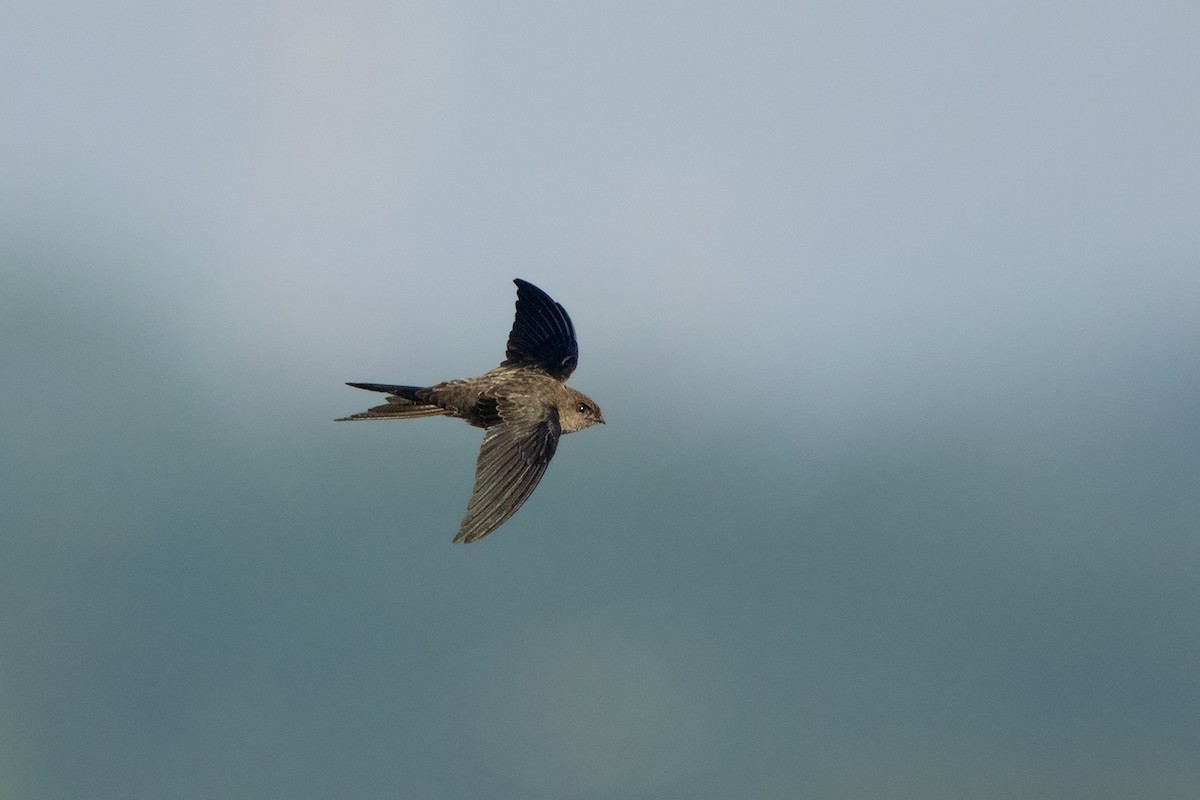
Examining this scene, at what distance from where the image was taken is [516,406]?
1459 cm

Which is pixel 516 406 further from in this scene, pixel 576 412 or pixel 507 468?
pixel 507 468

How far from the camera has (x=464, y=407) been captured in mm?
14812

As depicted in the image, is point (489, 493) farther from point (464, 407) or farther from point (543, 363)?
point (543, 363)

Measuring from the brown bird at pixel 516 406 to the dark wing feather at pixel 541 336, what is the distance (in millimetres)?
12

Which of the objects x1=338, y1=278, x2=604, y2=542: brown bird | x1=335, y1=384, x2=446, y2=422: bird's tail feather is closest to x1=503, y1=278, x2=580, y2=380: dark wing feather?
x1=338, y1=278, x2=604, y2=542: brown bird

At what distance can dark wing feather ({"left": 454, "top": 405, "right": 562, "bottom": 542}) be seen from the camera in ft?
39.4

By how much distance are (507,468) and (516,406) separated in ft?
5.66

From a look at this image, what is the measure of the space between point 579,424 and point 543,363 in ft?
4.07

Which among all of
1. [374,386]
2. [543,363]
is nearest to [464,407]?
[374,386]

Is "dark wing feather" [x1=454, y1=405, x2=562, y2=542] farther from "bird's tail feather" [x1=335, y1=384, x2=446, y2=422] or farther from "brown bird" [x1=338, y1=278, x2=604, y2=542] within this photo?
"bird's tail feather" [x1=335, y1=384, x2=446, y2=422]

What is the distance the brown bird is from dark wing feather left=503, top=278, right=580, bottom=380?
0.01 metres

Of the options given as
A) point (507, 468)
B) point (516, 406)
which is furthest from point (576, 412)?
point (507, 468)

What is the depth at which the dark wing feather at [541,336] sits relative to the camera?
16.7 meters

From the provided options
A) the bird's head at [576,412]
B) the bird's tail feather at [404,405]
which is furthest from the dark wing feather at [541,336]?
the bird's tail feather at [404,405]
